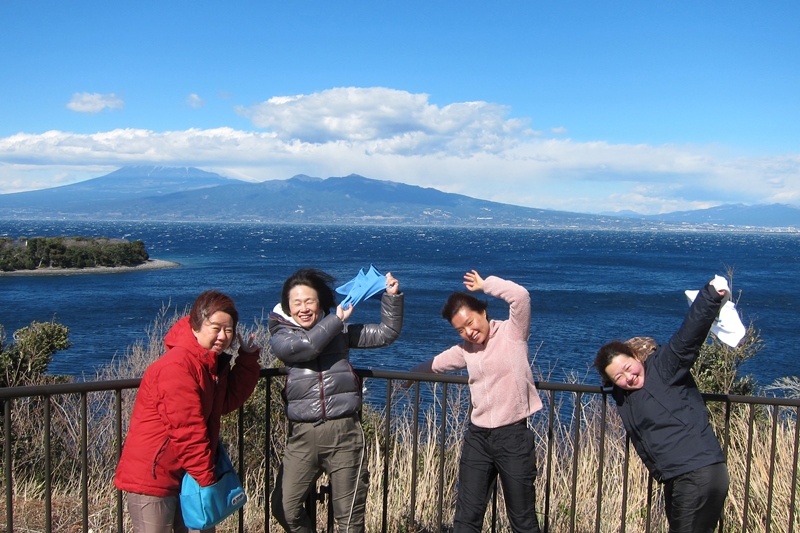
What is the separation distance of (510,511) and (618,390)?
0.87 m

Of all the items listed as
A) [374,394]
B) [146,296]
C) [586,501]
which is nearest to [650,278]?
[146,296]

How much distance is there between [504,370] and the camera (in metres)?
3.80

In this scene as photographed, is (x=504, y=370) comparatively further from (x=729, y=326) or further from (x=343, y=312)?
(x=729, y=326)

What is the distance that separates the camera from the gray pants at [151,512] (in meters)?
3.24

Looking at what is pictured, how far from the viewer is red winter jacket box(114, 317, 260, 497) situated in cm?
317

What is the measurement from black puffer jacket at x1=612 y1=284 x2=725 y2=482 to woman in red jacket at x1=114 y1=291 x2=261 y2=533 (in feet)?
6.95

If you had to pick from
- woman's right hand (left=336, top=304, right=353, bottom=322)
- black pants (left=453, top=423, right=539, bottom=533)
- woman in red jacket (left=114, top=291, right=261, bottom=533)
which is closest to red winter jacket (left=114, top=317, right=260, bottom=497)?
woman in red jacket (left=114, top=291, right=261, bottom=533)

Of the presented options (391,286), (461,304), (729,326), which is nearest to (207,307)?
(391,286)

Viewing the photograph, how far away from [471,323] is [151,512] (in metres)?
1.81

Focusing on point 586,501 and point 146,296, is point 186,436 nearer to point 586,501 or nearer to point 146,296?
point 586,501

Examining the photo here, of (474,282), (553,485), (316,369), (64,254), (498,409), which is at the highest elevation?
(474,282)

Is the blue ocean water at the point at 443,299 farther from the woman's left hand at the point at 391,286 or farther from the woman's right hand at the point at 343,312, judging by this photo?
the woman's right hand at the point at 343,312

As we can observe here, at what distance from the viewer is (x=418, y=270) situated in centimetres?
7862

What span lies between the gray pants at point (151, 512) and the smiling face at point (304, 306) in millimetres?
1066
